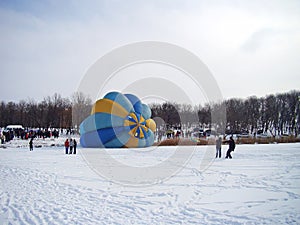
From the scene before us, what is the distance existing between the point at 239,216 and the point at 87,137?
1627cm

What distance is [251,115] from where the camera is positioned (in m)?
55.0

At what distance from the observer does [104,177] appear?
9117 millimetres

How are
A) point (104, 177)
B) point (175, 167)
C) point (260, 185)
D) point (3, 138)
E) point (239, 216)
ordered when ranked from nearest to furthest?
1. point (239, 216)
2. point (260, 185)
3. point (104, 177)
4. point (175, 167)
5. point (3, 138)

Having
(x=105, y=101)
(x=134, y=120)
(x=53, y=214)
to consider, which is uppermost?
(x=105, y=101)

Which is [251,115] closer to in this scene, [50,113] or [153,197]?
[50,113]

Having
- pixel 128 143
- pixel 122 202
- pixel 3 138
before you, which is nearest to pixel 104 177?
pixel 122 202

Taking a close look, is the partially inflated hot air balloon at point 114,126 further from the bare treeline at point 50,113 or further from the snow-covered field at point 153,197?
the bare treeline at point 50,113

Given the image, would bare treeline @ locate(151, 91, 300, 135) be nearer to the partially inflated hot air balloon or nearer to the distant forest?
the distant forest

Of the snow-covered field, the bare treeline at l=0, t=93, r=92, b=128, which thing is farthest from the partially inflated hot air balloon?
the bare treeline at l=0, t=93, r=92, b=128

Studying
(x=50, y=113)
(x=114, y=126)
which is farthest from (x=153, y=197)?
(x=50, y=113)

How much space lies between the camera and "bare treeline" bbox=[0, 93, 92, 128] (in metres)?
49.3

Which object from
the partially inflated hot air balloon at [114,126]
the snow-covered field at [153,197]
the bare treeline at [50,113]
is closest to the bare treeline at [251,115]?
the bare treeline at [50,113]

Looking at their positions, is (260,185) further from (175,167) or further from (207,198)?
(175,167)

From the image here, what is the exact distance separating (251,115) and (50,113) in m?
38.3
